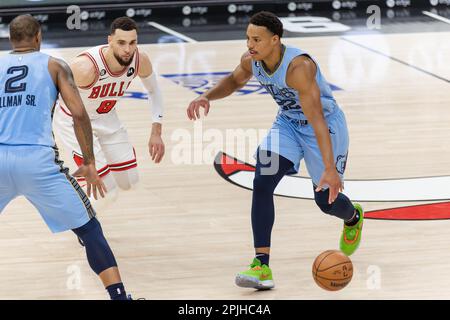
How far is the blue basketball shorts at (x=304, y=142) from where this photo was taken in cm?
655

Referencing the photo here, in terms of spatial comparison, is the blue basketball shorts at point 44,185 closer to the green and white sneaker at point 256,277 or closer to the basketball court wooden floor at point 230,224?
the basketball court wooden floor at point 230,224

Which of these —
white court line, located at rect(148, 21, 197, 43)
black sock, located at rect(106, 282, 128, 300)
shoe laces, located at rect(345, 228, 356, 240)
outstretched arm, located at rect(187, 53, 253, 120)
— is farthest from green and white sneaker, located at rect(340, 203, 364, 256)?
white court line, located at rect(148, 21, 197, 43)

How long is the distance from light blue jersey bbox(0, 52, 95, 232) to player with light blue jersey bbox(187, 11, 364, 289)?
1.21 m

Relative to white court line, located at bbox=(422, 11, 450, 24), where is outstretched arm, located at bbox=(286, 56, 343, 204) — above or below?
above

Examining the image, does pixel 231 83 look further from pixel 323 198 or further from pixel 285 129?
pixel 323 198

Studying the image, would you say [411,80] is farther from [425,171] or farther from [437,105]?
[425,171]

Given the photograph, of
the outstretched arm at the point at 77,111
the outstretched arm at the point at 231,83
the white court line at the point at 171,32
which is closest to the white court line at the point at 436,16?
the white court line at the point at 171,32

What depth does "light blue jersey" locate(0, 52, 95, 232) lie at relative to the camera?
561 centimetres

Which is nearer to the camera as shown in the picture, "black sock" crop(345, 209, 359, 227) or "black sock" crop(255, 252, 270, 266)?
"black sock" crop(255, 252, 270, 266)

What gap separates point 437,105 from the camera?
11305mm

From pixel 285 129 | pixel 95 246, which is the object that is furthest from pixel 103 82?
pixel 95 246

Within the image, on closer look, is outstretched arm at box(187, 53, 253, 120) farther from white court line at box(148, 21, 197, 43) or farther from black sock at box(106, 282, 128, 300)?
white court line at box(148, 21, 197, 43)

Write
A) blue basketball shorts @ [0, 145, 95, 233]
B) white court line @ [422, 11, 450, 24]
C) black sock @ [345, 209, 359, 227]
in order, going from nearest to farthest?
blue basketball shorts @ [0, 145, 95, 233], black sock @ [345, 209, 359, 227], white court line @ [422, 11, 450, 24]

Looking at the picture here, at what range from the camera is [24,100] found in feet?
18.6
